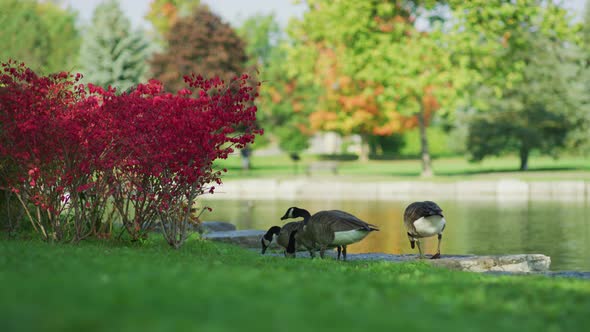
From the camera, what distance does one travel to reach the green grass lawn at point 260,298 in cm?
607

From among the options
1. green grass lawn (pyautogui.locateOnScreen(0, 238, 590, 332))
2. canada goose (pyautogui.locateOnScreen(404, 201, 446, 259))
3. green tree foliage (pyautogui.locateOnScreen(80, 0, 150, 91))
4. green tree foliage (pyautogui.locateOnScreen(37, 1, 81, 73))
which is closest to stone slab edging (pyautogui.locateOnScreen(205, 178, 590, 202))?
canada goose (pyautogui.locateOnScreen(404, 201, 446, 259))

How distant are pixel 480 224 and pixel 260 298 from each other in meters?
18.4

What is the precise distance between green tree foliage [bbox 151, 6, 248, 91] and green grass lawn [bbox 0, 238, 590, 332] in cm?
5294

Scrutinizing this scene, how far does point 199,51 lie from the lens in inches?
2518

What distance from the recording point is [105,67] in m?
68.9

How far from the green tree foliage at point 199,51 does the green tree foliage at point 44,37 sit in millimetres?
14210

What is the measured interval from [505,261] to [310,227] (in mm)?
3513

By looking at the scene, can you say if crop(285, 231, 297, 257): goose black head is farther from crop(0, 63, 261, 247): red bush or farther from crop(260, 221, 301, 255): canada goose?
crop(0, 63, 261, 247): red bush

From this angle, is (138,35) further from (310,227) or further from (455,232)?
(310,227)

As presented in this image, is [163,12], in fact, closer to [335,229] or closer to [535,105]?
[535,105]

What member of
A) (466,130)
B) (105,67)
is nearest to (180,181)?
(466,130)

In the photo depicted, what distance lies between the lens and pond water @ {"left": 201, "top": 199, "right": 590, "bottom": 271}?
18828 millimetres

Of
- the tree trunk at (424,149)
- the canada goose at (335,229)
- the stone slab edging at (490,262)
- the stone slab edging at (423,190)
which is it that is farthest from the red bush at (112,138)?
the tree trunk at (424,149)

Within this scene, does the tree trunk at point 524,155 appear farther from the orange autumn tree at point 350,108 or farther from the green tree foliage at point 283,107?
the green tree foliage at point 283,107
